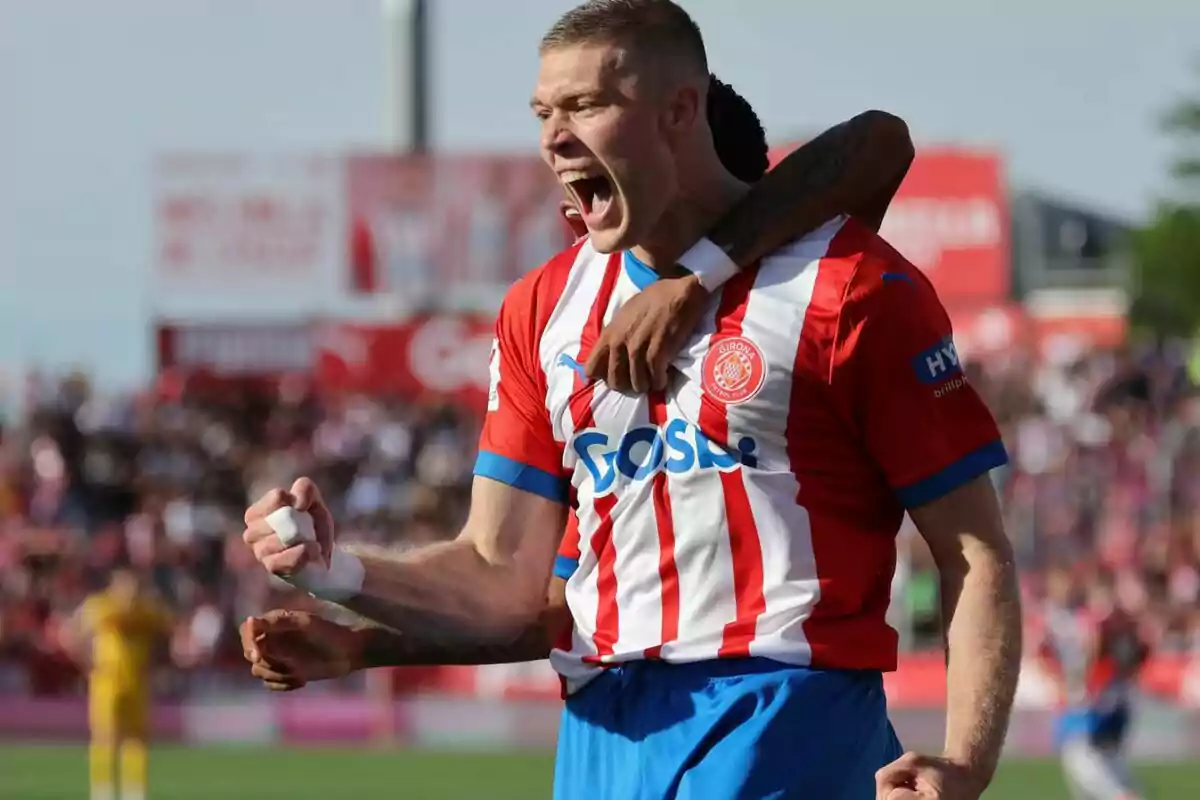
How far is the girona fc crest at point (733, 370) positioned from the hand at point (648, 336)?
0.22 feet

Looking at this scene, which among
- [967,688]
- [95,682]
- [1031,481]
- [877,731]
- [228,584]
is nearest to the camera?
[967,688]

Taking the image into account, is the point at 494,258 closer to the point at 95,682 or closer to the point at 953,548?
the point at 95,682

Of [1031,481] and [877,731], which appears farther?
[1031,481]

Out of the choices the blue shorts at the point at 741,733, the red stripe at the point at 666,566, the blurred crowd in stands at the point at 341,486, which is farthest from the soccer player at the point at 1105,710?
the red stripe at the point at 666,566

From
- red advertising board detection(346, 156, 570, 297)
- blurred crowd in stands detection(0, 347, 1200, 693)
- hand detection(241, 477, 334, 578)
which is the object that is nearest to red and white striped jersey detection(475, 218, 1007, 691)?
hand detection(241, 477, 334, 578)

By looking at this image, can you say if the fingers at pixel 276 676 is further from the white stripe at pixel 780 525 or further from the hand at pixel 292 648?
the white stripe at pixel 780 525

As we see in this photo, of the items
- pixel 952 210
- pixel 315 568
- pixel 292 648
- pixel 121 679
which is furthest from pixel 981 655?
pixel 952 210

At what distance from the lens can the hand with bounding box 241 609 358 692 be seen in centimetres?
431

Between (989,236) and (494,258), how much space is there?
275 inches

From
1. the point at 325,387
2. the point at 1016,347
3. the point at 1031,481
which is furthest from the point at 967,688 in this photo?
the point at 325,387

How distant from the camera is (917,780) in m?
3.71

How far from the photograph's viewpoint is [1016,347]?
29688mm

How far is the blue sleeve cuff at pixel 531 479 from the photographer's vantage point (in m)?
4.54

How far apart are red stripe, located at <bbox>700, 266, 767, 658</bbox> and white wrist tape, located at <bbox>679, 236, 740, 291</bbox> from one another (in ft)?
0.37
